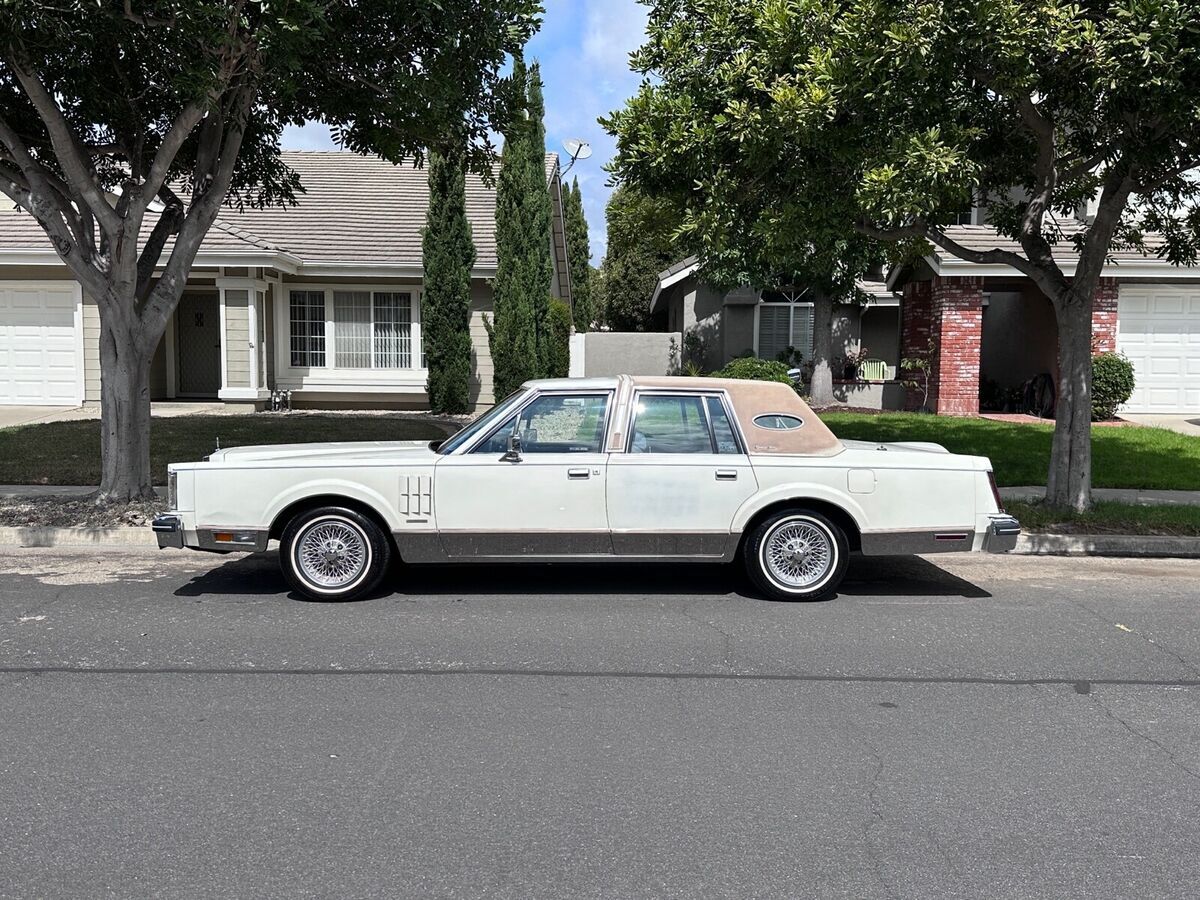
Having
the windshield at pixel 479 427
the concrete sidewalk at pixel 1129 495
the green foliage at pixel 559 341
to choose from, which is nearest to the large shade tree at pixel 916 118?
the concrete sidewalk at pixel 1129 495

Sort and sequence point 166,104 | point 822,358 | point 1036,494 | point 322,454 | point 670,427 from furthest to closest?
1. point 822,358
2. point 1036,494
3. point 166,104
4. point 670,427
5. point 322,454

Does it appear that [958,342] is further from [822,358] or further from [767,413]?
[767,413]

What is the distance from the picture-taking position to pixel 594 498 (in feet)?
23.8

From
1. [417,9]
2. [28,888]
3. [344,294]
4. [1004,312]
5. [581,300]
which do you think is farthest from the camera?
[581,300]

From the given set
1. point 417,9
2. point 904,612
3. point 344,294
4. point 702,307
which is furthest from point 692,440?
point 702,307

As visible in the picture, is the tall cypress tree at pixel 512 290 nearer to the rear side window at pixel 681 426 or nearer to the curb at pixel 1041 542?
the curb at pixel 1041 542

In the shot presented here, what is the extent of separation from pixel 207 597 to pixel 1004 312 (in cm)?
1986

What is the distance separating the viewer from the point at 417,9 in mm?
9422

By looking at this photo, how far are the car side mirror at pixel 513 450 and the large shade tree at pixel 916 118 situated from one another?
10.9 ft

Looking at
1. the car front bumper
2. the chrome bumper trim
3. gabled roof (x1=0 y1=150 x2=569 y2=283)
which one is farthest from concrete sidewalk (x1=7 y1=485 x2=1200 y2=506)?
gabled roof (x1=0 y1=150 x2=569 y2=283)

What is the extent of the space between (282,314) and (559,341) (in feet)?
19.9

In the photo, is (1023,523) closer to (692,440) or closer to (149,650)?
(692,440)

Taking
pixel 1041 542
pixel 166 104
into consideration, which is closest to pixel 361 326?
pixel 166 104

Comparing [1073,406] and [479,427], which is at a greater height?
[1073,406]
